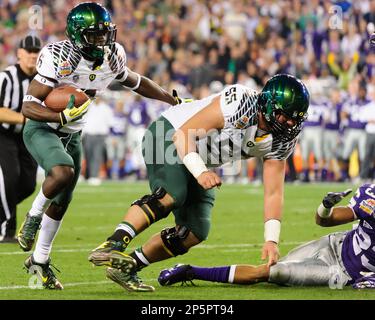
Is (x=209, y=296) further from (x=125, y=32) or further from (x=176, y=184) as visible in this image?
(x=125, y=32)

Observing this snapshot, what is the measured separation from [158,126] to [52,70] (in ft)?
2.46

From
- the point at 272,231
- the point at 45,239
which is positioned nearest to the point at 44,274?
the point at 45,239

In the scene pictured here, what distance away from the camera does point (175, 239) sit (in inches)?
232

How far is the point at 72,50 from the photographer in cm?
603

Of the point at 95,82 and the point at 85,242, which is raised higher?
the point at 95,82

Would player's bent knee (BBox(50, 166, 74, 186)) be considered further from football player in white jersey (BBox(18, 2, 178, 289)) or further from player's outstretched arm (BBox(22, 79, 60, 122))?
player's outstretched arm (BBox(22, 79, 60, 122))

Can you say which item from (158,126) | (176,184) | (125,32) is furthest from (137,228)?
(125,32)

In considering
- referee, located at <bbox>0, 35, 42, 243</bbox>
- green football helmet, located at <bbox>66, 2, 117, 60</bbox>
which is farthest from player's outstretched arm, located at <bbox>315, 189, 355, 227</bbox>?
referee, located at <bbox>0, 35, 42, 243</bbox>

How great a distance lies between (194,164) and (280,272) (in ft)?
3.08

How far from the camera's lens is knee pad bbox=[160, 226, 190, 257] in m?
5.89

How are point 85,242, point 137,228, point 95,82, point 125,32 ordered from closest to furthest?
point 137,228
point 95,82
point 85,242
point 125,32

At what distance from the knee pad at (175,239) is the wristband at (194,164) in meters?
0.65

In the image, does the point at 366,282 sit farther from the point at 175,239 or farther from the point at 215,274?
the point at 175,239

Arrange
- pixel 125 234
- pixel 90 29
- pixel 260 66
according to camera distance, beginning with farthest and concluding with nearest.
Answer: pixel 260 66
pixel 90 29
pixel 125 234
